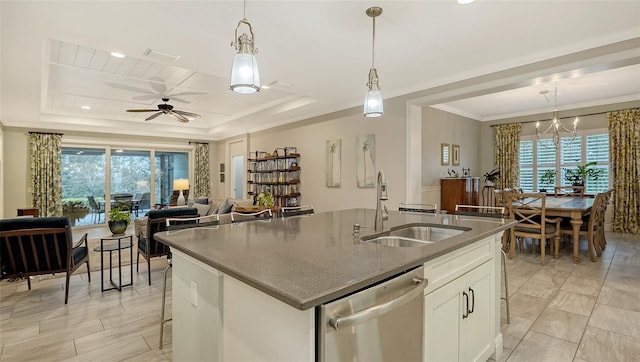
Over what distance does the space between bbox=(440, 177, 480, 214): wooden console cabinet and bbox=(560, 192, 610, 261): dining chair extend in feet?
5.50

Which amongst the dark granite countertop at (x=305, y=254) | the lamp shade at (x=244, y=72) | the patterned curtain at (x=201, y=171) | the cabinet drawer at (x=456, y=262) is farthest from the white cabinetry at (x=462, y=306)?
the patterned curtain at (x=201, y=171)

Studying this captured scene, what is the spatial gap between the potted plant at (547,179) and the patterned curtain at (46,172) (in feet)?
37.7

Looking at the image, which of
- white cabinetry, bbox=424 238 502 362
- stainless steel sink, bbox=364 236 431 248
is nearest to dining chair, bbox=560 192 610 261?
white cabinetry, bbox=424 238 502 362

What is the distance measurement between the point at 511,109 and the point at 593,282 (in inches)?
192

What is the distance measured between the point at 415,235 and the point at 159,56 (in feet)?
10.9

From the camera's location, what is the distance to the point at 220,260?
1.33 m

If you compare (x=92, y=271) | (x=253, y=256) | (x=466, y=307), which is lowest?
(x=92, y=271)

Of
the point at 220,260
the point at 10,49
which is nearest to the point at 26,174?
the point at 10,49

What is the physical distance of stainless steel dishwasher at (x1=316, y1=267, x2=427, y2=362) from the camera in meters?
1.00

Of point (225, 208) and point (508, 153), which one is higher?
point (508, 153)

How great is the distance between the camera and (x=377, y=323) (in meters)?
1.15

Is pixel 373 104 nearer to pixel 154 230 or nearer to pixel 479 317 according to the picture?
pixel 479 317

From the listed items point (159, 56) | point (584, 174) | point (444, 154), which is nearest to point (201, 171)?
point (159, 56)

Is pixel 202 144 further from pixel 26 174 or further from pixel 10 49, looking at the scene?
pixel 10 49
